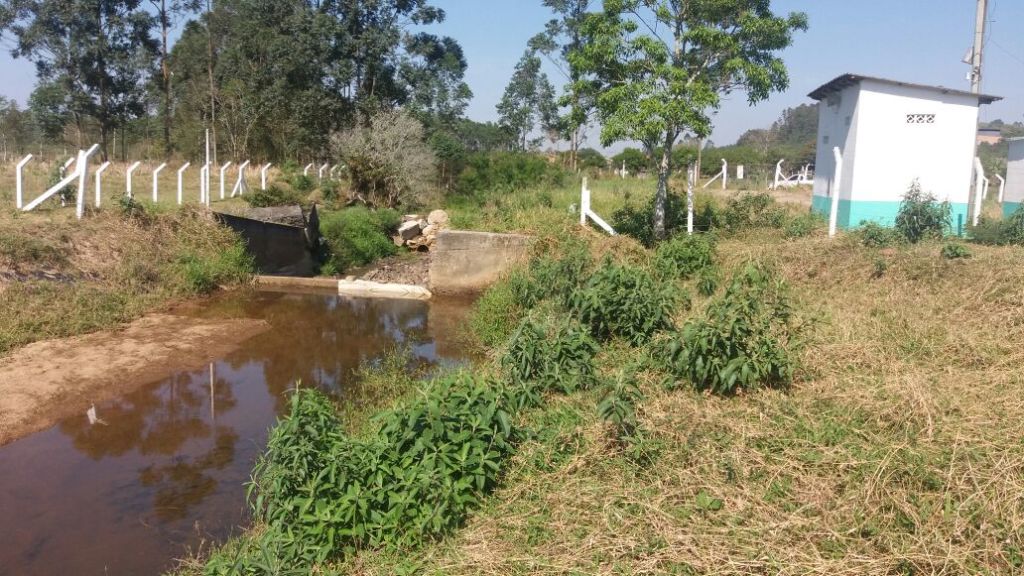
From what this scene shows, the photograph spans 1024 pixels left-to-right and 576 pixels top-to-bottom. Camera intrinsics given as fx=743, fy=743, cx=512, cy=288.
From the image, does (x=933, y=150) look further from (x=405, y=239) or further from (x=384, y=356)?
(x=405, y=239)

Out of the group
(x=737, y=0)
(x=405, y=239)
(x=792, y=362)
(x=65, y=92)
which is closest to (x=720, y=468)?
(x=792, y=362)

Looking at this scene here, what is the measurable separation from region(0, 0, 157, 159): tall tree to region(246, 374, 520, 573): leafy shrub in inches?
1098

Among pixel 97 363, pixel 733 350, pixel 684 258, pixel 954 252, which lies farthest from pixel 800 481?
pixel 97 363

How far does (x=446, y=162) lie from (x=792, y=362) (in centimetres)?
1965

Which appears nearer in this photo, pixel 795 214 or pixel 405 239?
pixel 795 214

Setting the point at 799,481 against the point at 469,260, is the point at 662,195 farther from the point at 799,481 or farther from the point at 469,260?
the point at 799,481

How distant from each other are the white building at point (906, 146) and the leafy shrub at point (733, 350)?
7.66 metres

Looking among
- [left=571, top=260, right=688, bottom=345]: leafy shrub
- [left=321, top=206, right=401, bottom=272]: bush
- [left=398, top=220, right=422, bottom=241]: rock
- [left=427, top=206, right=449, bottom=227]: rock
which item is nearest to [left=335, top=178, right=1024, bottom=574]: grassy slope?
[left=571, top=260, right=688, bottom=345]: leafy shrub

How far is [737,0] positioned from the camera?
11219 mm

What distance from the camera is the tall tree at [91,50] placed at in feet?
86.8

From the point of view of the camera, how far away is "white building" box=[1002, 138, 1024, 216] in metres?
14.2

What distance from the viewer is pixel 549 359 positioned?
621 cm

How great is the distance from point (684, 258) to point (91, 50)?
2566 cm

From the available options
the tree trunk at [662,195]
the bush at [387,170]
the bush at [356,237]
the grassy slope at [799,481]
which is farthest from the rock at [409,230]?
the grassy slope at [799,481]
